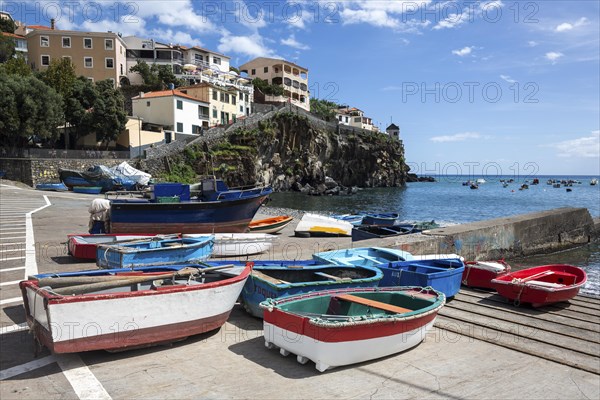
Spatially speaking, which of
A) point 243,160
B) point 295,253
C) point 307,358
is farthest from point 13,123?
point 307,358

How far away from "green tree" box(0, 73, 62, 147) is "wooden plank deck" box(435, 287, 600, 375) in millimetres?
40325

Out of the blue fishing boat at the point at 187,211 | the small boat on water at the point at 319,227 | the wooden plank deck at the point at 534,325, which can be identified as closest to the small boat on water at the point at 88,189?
the blue fishing boat at the point at 187,211

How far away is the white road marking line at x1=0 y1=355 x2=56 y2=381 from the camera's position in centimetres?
551

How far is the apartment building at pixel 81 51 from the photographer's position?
58850 millimetres

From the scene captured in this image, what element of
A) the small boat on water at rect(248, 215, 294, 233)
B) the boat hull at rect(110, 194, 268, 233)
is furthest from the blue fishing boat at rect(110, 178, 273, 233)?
the small boat on water at rect(248, 215, 294, 233)

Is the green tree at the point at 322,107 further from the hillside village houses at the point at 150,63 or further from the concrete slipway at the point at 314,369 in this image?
the concrete slipway at the point at 314,369

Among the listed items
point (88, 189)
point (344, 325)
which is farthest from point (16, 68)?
point (344, 325)

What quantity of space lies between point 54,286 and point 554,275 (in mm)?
11750

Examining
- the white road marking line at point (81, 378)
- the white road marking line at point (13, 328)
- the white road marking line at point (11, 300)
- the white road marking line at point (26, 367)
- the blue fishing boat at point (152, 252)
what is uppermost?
the blue fishing boat at point (152, 252)

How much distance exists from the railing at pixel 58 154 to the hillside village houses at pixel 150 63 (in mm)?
2401

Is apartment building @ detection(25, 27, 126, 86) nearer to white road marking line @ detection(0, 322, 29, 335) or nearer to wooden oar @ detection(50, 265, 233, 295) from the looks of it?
white road marking line @ detection(0, 322, 29, 335)

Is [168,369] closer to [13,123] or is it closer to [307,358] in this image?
[307,358]

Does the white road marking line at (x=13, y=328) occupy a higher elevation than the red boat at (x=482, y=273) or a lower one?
higher

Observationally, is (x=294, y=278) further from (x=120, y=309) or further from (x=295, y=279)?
(x=120, y=309)
